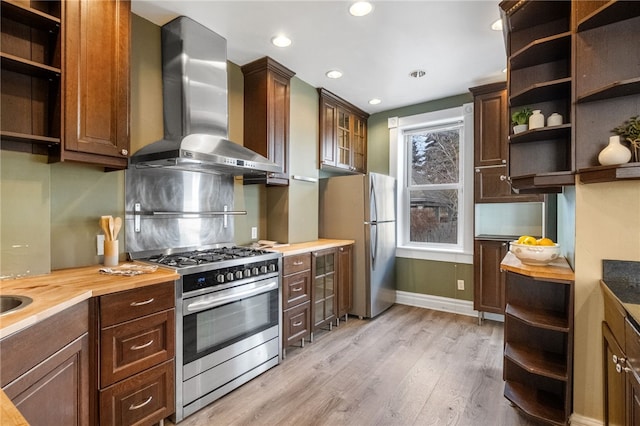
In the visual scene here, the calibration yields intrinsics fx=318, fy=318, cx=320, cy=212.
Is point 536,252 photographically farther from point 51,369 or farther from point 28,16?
point 28,16

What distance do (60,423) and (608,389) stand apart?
2549 millimetres

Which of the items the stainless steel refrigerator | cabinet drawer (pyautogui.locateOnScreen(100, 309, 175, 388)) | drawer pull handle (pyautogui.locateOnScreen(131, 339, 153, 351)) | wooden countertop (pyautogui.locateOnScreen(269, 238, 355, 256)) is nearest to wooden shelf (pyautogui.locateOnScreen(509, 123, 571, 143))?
the stainless steel refrigerator

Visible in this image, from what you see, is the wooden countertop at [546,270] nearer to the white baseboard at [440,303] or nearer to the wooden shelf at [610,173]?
the wooden shelf at [610,173]

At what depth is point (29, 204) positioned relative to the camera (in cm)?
181

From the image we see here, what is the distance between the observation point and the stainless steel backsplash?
7.72ft

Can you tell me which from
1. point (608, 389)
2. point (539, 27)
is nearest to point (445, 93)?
point (539, 27)

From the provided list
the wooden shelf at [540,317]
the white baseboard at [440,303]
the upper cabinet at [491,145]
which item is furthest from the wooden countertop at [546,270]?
the white baseboard at [440,303]

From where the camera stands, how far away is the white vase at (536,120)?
2.00m

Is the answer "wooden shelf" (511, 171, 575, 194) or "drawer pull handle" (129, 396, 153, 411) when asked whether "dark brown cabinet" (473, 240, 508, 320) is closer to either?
"wooden shelf" (511, 171, 575, 194)

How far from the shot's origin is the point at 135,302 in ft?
5.62

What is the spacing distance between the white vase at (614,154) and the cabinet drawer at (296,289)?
89.8 inches

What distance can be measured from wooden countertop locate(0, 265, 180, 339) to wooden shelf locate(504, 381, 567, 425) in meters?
2.22

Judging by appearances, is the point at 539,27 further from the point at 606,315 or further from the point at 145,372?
the point at 145,372

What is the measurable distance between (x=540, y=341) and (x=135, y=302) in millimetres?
2524
